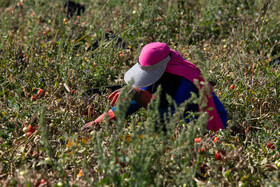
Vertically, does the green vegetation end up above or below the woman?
below

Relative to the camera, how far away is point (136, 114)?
2537 millimetres

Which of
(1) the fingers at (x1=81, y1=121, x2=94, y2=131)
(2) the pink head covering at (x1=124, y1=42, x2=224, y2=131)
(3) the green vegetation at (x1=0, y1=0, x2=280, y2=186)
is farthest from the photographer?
(1) the fingers at (x1=81, y1=121, x2=94, y2=131)

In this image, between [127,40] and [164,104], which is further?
[127,40]

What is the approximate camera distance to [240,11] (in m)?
4.22

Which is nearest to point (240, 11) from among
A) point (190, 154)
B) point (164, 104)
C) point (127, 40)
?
point (127, 40)

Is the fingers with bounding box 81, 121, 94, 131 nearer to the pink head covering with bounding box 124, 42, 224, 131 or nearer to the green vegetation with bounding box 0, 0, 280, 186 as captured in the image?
the green vegetation with bounding box 0, 0, 280, 186

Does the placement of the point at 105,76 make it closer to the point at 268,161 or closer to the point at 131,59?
the point at 131,59

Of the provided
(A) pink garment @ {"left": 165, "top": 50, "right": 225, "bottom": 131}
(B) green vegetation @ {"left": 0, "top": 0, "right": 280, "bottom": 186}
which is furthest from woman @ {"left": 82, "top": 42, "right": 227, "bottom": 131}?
(B) green vegetation @ {"left": 0, "top": 0, "right": 280, "bottom": 186}

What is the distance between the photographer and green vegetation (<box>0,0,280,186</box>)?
1742mm

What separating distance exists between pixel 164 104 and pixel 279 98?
1038 millimetres

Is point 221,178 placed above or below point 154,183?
below

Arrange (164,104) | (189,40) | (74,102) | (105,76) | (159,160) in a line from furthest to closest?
(189,40), (105,76), (74,102), (164,104), (159,160)

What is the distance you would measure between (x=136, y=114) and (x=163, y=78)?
0.37 metres

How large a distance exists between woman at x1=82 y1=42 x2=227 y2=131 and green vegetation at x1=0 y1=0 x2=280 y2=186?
0.14 metres
